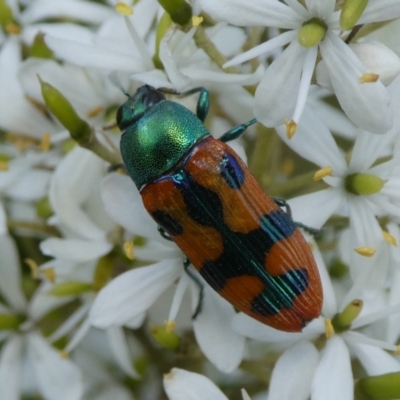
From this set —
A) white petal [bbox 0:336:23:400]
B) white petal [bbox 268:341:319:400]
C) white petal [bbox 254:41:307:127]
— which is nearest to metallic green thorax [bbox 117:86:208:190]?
white petal [bbox 254:41:307:127]

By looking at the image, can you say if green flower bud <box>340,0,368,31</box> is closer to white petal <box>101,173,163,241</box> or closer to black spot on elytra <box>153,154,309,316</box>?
black spot on elytra <box>153,154,309,316</box>

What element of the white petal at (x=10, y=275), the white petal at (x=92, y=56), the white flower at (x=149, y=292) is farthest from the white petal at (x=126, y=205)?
the white petal at (x=10, y=275)

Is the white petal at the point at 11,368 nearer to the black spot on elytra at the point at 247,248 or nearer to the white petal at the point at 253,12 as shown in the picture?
the black spot on elytra at the point at 247,248

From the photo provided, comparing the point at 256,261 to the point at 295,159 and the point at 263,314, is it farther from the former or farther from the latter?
the point at 295,159

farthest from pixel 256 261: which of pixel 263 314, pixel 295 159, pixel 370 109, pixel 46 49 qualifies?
pixel 295 159

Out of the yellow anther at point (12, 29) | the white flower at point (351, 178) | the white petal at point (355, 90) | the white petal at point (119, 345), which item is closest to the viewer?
the white petal at point (355, 90)

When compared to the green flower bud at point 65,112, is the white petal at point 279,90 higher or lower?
higher

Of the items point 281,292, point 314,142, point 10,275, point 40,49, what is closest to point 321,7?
point 314,142

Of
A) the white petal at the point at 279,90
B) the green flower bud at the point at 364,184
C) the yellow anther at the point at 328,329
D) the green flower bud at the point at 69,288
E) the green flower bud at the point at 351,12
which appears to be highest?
the green flower bud at the point at 351,12
